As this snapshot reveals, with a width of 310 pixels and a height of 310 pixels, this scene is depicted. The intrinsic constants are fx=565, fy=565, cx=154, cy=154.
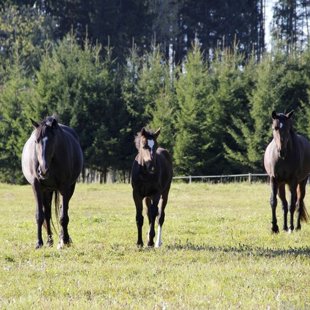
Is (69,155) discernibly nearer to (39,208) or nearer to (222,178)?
(39,208)

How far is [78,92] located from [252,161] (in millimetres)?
13438

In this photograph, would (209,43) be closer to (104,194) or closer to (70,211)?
(104,194)

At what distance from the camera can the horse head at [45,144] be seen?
9711 millimetres

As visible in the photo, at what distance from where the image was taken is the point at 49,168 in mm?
10227

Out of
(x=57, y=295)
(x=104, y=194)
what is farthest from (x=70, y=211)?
(x=57, y=295)

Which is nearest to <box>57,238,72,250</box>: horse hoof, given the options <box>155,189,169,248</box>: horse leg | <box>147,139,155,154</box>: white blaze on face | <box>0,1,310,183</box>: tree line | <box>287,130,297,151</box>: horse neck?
<box>155,189,169,248</box>: horse leg

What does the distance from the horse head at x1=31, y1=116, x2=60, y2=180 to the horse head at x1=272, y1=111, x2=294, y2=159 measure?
489 cm

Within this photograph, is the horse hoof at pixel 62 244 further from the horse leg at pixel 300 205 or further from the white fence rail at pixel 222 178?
the white fence rail at pixel 222 178

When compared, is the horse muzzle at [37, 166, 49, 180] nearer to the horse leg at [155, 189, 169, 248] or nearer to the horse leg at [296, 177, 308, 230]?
the horse leg at [155, 189, 169, 248]

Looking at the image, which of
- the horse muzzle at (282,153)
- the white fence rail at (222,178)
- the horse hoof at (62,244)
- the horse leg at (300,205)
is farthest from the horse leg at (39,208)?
the white fence rail at (222,178)

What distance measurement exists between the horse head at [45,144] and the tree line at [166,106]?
28.5 meters

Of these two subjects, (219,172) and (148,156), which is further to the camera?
(219,172)

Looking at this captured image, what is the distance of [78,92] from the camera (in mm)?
40969

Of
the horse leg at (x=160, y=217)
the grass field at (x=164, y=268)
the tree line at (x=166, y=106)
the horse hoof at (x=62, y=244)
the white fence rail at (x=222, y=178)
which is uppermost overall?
the tree line at (x=166, y=106)
